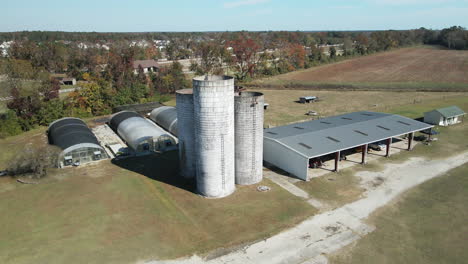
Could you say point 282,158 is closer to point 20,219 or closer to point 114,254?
point 114,254

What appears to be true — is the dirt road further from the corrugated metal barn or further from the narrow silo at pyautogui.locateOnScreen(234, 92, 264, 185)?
the narrow silo at pyautogui.locateOnScreen(234, 92, 264, 185)

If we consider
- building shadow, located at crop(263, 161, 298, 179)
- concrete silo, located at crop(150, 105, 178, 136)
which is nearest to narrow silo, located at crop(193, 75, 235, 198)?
building shadow, located at crop(263, 161, 298, 179)

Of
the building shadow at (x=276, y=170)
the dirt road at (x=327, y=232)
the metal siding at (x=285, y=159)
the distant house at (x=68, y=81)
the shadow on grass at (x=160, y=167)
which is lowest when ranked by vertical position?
the dirt road at (x=327, y=232)

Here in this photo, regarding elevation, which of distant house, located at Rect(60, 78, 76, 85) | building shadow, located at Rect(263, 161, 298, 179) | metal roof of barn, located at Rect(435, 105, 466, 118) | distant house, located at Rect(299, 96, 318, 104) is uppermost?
distant house, located at Rect(60, 78, 76, 85)

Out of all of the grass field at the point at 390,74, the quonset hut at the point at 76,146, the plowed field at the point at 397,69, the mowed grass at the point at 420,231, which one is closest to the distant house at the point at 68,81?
the grass field at the point at 390,74

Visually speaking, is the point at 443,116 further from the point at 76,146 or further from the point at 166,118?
the point at 76,146

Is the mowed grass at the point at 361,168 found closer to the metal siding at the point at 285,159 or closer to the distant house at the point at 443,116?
the distant house at the point at 443,116

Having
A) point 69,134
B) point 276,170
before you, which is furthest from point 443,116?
point 69,134
